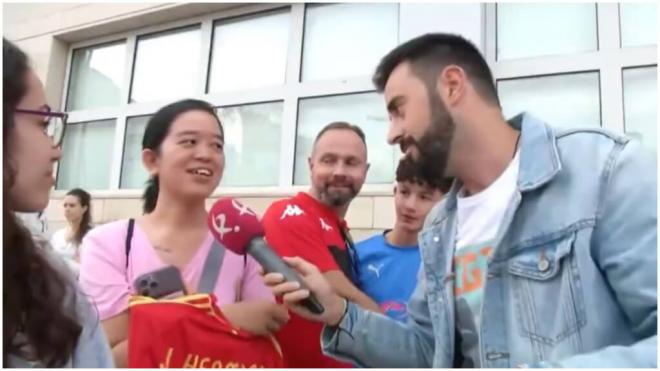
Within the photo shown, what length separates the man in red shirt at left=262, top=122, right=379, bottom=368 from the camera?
52.6 inches

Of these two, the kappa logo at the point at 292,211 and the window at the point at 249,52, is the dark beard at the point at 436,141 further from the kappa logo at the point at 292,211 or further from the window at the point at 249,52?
the window at the point at 249,52

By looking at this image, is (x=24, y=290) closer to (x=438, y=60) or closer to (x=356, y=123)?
(x=438, y=60)

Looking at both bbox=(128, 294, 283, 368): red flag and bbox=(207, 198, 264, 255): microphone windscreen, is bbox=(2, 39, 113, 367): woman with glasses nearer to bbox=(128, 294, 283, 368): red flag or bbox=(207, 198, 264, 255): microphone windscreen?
bbox=(128, 294, 283, 368): red flag

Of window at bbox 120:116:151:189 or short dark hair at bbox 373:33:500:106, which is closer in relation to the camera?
short dark hair at bbox 373:33:500:106

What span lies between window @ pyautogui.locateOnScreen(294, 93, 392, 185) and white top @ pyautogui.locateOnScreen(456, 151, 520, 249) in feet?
6.75

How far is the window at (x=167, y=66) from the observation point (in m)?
4.13

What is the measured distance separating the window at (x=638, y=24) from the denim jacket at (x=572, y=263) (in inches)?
86.9

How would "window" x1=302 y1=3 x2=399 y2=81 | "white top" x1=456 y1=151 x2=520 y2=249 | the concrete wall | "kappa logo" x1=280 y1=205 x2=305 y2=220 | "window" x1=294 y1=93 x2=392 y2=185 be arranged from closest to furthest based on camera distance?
1. "white top" x1=456 y1=151 x2=520 y2=249
2. "kappa logo" x1=280 y1=205 x2=305 y2=220
3. the concrete wall
4. "window" x1=294 y1=93 x2=392 y2=185
5. "window" x1=302 y1=3 x2=399 y2=81

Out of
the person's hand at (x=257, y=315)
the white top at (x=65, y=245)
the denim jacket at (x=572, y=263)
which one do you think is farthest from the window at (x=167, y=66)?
the denim jacket at (x=572, y=263)

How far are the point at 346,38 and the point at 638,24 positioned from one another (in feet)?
5.47

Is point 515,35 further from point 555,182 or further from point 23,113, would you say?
point 23,113

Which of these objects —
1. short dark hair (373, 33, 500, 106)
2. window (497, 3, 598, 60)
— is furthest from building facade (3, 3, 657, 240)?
short dark hair (373, 33, 500, 106)

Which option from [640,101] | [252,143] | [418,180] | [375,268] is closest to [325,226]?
[375,268]

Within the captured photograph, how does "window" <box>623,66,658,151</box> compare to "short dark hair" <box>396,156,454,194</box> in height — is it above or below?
above
